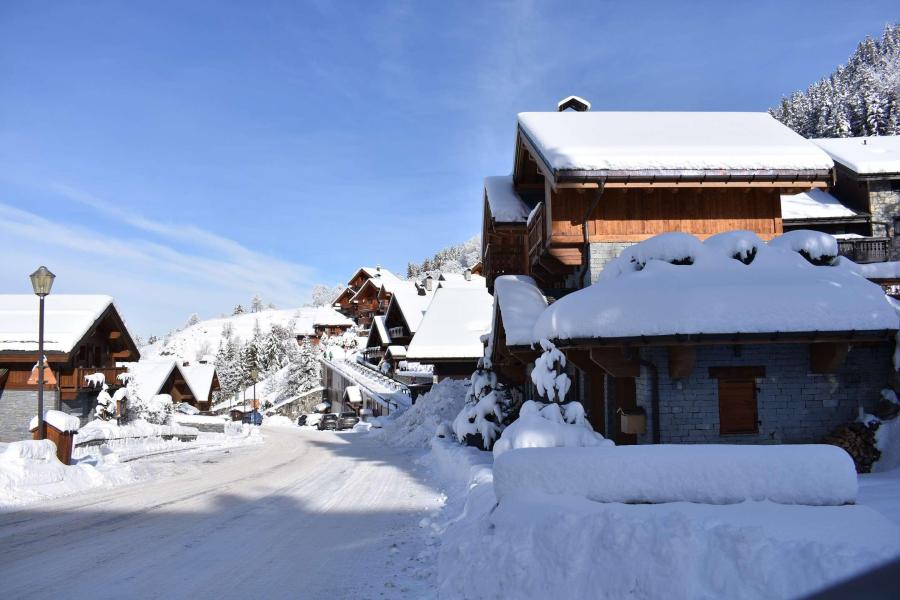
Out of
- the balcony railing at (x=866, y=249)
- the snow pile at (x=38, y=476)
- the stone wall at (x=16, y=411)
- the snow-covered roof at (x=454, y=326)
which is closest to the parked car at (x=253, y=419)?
the stone wall at (x=16, y=411)

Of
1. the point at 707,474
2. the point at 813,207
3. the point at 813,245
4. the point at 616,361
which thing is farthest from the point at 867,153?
the point at 707,474

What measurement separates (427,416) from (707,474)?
22516 mm

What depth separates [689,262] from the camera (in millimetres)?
10906

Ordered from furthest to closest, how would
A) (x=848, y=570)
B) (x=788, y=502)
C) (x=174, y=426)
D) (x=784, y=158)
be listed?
(x=174, y=426) < (x=784, y=158) < (x=788, y=502) < (x=848, y=570)

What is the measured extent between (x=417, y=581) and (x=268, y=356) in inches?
2993

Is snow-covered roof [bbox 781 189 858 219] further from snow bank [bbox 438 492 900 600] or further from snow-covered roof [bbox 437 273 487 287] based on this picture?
snow bank [bbox 438 492 900 600]

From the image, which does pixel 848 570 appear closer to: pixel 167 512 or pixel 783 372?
pixel 783 372

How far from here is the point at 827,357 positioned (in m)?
10.2

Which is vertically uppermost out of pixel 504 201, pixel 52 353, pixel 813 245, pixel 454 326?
pixel 504 201

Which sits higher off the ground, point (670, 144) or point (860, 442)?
point (670, 144)

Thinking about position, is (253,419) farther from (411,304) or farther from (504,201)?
(504,201)

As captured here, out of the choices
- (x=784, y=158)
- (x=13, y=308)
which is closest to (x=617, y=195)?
(x=784, y=158)

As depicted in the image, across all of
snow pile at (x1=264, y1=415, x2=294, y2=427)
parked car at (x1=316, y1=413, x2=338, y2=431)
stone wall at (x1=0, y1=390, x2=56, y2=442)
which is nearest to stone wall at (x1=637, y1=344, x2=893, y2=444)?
stone wall at (x1=0, y1=390, x2=56, y2=442)

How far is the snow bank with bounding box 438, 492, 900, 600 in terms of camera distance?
408cm
